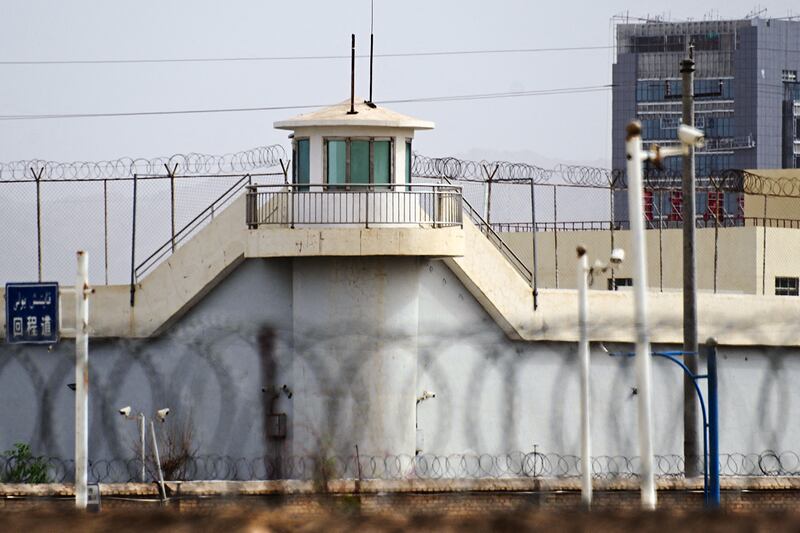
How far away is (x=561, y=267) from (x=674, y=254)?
3030mm

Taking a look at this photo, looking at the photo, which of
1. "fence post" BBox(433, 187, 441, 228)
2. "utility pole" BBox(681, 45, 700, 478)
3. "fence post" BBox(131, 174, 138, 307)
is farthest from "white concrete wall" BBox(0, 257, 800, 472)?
"utility pole" BBox(681, 45, 700, 478)

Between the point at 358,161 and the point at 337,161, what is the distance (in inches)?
12.1

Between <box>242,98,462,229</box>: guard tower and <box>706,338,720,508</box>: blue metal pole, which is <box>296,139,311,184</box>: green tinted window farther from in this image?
<box>706,338,720,508</box>: blue metal pole

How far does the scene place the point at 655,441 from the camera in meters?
20.7

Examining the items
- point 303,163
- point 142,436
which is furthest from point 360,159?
point 142,436

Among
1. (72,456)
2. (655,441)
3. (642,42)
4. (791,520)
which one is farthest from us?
(642,42)

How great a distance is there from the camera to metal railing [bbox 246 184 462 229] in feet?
71.1

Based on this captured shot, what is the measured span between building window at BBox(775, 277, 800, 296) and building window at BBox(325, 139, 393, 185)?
12.7 meters

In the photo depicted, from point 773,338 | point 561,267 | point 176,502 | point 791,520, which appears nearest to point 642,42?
point 561,267

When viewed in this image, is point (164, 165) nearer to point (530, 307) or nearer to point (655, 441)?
point (530, 307)

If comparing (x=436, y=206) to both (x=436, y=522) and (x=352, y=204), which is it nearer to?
(x=352, y=204)

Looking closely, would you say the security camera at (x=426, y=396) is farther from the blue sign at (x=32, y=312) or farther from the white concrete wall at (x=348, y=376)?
the blue sign at (x=32, y=312)

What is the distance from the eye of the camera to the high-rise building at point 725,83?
305ft

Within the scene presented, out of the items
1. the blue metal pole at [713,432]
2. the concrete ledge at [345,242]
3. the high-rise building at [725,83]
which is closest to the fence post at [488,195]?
the concrete ledge at [345,242]
